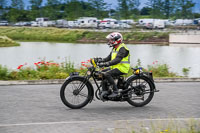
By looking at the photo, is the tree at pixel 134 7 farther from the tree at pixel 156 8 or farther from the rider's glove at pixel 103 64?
the rider's glove at pixel 103 64

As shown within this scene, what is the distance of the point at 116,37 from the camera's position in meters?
8.08

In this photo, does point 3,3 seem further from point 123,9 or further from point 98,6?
point 123,9

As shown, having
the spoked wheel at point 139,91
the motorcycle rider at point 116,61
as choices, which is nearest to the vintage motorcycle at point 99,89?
the spoked wheel at point 139,91

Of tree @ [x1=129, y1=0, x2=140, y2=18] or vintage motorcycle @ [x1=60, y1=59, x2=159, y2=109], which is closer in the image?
vintage motorcycle @ [x1=60, y1=59, x2=159, y2=109]

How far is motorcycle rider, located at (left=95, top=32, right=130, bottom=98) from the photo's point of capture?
805 cm

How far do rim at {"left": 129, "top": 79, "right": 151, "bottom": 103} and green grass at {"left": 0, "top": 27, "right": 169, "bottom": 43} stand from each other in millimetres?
65065

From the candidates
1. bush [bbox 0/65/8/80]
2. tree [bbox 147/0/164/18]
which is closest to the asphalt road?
bush [bbox 0/65/8/80]

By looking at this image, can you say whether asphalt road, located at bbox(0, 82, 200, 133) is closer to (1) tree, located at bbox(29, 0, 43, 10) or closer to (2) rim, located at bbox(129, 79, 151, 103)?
(2) rim, located at bbox(129, 79, 151, 103)

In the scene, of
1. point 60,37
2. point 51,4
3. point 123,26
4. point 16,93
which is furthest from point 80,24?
point 16,93

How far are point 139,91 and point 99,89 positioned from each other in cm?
101

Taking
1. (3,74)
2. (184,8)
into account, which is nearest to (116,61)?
(3,74)

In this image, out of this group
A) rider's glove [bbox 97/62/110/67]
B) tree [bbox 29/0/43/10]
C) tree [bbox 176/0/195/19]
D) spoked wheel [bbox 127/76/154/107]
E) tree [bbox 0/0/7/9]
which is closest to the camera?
rider's glove [bbox 97/62/110/67]

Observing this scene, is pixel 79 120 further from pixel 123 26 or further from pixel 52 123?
pixel 123 26

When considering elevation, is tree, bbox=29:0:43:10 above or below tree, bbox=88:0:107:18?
above
